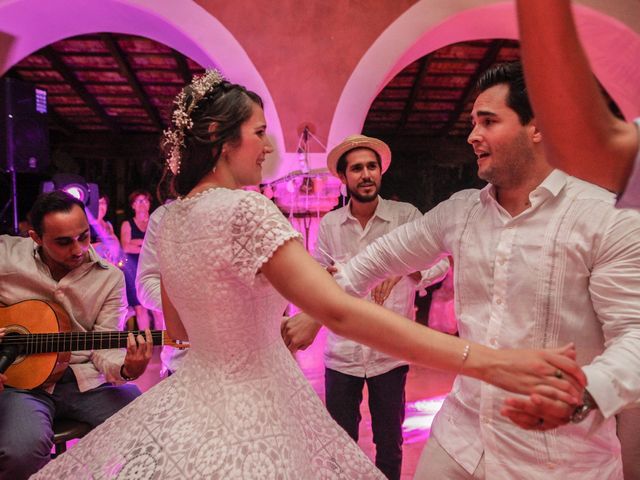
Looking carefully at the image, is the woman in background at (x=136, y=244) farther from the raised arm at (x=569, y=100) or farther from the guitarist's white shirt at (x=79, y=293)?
the raised arm at (x=569, y=100)

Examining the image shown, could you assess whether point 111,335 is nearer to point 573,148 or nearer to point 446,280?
point 573,148

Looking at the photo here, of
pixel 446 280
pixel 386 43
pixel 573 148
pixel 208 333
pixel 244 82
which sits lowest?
pixel 446 280

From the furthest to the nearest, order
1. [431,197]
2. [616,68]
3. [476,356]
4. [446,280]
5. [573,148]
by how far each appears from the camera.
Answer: [431,197] → [446,280] → [616,68] → [476,356] → [573,148]

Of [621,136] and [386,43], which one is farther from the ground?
[386,43]

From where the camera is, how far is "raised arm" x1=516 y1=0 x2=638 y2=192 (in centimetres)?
78

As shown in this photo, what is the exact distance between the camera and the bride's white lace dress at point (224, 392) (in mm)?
1576

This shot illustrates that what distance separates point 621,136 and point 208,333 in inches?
51.2

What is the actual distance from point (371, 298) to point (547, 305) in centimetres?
196

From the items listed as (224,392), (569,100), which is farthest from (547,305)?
(569,100)

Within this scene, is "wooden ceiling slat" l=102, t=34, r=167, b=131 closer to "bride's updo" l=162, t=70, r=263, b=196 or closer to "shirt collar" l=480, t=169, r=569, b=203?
"bride's updo" l=162, t=70, r=263, b=196

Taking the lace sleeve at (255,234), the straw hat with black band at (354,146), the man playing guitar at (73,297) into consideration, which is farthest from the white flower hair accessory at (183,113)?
the straw hat with black band at (354,146)

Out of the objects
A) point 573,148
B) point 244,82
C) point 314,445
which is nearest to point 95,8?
point 244,82

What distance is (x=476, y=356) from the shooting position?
141 cm

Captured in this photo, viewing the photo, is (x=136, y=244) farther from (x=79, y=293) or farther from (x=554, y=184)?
(x=554, y=184)
